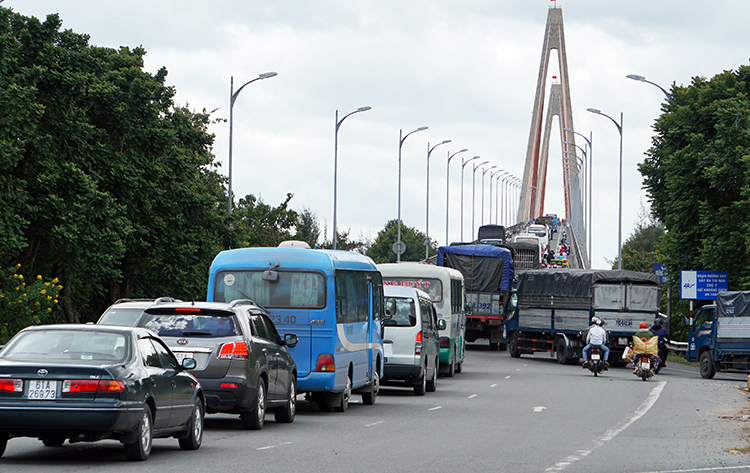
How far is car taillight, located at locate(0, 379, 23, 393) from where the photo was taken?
10.5 m

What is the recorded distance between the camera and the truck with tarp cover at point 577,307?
35656mm

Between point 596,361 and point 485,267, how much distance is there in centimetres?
1228

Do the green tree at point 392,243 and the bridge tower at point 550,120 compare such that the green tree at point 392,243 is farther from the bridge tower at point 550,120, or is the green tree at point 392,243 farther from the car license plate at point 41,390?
the car license plate at point 41,390

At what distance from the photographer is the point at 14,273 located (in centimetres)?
3256

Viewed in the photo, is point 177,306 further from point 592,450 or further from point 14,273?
point 14,273

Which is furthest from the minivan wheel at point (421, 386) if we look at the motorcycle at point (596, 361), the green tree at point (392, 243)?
the green tree at point (392, 243)

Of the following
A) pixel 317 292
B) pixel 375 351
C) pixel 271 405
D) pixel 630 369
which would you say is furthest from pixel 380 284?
pixel 630 369

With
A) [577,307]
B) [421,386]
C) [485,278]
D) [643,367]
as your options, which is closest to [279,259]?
[421,386]

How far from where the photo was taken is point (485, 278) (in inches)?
→ 1688

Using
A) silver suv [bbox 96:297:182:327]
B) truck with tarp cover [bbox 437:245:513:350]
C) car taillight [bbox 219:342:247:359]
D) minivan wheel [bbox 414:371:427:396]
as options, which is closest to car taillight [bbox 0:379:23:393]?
car taillight [bbox 219:342:247:359]

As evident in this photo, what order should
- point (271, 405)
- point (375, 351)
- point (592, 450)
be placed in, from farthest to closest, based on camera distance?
point (375, 351)
point (271, 405)
point (592, 450)

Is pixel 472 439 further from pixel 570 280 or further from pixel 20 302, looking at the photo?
pixel 570 280

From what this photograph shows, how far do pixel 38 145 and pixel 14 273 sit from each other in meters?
3.68

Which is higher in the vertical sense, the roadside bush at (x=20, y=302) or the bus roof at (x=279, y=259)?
the bus roof at (x=279, y=259)
